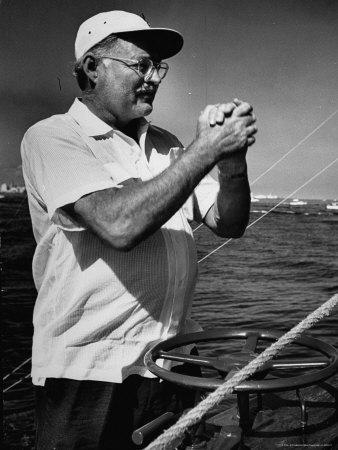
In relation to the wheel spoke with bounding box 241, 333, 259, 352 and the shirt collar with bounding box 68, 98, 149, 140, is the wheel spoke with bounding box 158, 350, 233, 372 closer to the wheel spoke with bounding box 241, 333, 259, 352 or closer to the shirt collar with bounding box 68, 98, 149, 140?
the wheel spoke with bounding box 241, 333, 259, 352

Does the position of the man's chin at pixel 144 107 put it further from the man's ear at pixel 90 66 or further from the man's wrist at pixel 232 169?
the man's wrist at pixel 232 169

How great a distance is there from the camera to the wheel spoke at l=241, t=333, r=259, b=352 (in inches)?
82.2

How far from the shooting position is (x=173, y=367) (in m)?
2.30

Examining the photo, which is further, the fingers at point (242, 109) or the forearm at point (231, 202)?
the forearm at point (231, 202)

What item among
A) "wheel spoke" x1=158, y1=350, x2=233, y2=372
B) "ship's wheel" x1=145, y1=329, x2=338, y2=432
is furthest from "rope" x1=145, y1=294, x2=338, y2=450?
"wheel spoke" x1=158, y1=350, x2=233, y2=372

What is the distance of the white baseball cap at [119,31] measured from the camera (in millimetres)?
2166

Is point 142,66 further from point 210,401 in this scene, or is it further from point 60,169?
point 210,401

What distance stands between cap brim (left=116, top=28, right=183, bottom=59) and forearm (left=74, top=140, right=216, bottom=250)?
822mm

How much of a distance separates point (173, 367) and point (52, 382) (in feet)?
1.89

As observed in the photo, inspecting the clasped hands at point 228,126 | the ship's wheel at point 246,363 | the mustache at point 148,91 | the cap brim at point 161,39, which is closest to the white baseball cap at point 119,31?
the cap brim at point 161,39

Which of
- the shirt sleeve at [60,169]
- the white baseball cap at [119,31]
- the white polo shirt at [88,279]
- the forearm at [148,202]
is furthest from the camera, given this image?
the white baseball cap at [119,31]

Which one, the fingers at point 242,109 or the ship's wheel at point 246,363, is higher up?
the fingers at point 242,109

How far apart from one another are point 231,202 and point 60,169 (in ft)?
2.63

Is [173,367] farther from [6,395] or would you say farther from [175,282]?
[6,395]
